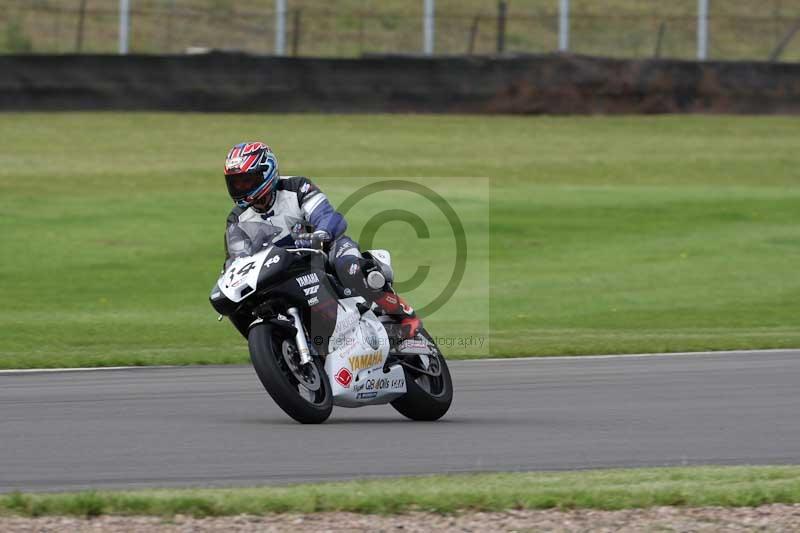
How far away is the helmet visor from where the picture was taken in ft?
29.4

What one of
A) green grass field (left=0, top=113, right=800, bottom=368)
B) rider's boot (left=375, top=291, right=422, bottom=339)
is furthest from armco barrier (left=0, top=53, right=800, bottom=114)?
rider's boot (left=375, top=291, right=422, bottom=339)

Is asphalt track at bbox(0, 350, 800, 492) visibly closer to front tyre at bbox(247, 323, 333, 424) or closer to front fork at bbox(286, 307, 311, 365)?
front tyre at bbox(247, 323, 333, 424)

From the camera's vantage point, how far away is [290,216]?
920 cm

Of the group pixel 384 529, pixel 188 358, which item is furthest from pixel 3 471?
pixel 188 358

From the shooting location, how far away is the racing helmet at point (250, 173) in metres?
8.96

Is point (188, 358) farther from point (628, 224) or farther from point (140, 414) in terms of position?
point (628, 224)

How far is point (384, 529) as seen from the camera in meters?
6.42

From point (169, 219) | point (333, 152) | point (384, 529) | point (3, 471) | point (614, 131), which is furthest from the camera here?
point (614, 131)

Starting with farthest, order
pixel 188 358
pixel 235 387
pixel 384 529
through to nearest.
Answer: pixel 188 358
pixel 235 387
pixel 384 529

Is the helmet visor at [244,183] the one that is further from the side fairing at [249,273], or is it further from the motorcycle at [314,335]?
the side fairing at [249,273]

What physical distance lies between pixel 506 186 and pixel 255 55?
243 inches

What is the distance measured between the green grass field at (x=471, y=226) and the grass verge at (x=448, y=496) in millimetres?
5672

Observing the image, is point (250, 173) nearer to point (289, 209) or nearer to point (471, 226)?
point (289, 209)

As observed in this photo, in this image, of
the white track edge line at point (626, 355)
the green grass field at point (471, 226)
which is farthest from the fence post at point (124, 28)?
the white track edge line at point (626, 355)
